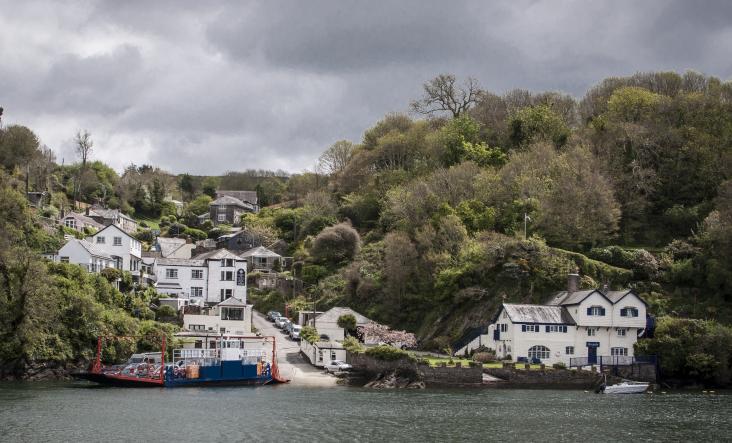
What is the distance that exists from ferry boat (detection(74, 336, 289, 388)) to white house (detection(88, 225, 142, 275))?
95.9 ft

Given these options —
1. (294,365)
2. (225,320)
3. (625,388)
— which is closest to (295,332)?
(225,320)

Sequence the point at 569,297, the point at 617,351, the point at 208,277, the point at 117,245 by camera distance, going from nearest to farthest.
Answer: the point at 617,351
the point at 569,297
the point at 117,245
the point at 208,277

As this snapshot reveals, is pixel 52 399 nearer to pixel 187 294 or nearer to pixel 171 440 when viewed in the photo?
pixel 171 440

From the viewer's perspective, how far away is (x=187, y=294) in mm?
109625

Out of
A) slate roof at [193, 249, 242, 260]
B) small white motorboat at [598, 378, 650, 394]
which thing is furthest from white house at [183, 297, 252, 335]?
small white motorboat at [598, 378, 650, 394]

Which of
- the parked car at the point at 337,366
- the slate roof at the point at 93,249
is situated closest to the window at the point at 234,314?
the slate roof at the point at 93,249

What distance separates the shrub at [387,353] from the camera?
7912 centimetres

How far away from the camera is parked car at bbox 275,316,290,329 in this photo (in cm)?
10321

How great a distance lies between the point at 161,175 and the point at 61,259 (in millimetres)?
83732

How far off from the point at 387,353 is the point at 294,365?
34.8 ft

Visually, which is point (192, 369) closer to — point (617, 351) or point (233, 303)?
point (233, 303)

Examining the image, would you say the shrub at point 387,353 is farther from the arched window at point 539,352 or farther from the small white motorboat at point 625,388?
the small white motorboat at point 625,388

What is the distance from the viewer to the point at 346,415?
58.3 m

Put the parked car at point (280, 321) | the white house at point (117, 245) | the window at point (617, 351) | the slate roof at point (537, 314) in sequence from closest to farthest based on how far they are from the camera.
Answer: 1. the slate roof at point (537, 314)
2. the window at point (617, 351)
3. the parked car at point (280, 321)
4. the white house at point (117, 245)
